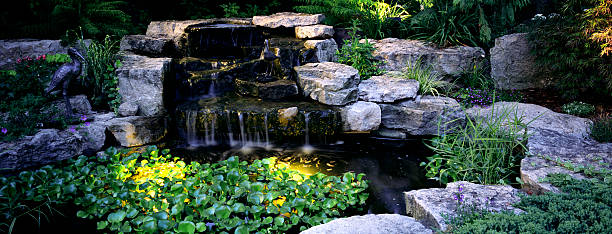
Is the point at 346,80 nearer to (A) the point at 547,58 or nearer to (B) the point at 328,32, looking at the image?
(B) the point at 328,32

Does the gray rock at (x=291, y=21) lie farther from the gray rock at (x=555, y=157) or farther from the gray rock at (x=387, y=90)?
the gray rock at (x=555, y=157)

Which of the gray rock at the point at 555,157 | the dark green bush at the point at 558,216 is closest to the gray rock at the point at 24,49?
the dark green bush at the point at 558,216

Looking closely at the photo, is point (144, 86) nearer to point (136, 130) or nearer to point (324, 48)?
point (136, 130)

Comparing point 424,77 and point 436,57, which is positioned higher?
point 436,57

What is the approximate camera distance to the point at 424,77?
6.27 m

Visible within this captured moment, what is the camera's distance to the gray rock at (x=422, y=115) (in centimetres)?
560

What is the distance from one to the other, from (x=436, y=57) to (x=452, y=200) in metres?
4.25

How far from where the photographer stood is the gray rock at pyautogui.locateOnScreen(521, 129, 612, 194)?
3371mm

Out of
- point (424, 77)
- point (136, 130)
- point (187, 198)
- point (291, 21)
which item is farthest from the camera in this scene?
point (291, 21)

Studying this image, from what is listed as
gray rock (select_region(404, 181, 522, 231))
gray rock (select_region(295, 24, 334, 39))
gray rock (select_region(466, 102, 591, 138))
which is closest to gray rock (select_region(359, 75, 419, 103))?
gray rock (select_region(466, 102, 591, 138))

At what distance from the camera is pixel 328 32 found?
23.2 feet

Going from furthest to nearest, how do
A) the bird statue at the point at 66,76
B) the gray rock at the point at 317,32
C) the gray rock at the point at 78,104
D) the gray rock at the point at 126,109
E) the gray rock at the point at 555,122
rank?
the gray rock at the point at 317,32 → the gray rock at the point at 126,109 → the gray rock at the point at 78,104 → the bird statue at the point at 66,76 → the gray rock at the point at 555,122

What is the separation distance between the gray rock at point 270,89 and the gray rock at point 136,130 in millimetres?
1411

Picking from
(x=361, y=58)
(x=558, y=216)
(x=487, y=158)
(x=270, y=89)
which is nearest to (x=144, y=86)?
(x=270, y=89)
